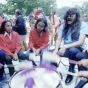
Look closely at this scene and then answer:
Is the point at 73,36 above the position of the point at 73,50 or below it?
above

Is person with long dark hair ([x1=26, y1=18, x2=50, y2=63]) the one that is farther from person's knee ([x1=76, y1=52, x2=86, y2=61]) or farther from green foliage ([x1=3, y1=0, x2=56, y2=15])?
green foliage ([x1=3, y1=0, x2=56, y2=15])

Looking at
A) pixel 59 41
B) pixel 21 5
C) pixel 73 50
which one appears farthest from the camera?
pixel 21 5

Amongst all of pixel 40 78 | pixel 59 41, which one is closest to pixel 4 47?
pixel 59 41

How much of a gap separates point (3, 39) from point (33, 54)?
586 mm

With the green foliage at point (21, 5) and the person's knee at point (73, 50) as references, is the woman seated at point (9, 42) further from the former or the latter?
the green foliage at point (21, 5)

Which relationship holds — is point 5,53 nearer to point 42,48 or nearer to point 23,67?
point 42,48

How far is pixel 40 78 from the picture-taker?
2021 millimetres

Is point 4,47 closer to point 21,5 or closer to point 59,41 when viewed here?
point 59,41

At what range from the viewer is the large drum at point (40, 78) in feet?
6.29

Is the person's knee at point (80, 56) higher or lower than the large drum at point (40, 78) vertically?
lower

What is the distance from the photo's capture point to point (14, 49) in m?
3.45

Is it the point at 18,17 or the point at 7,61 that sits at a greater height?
the point at 18,17

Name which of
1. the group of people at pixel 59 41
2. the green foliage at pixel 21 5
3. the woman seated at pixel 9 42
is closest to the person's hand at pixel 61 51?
the group of people at pixel 59 41

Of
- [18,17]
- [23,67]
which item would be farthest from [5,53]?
[18,17]
